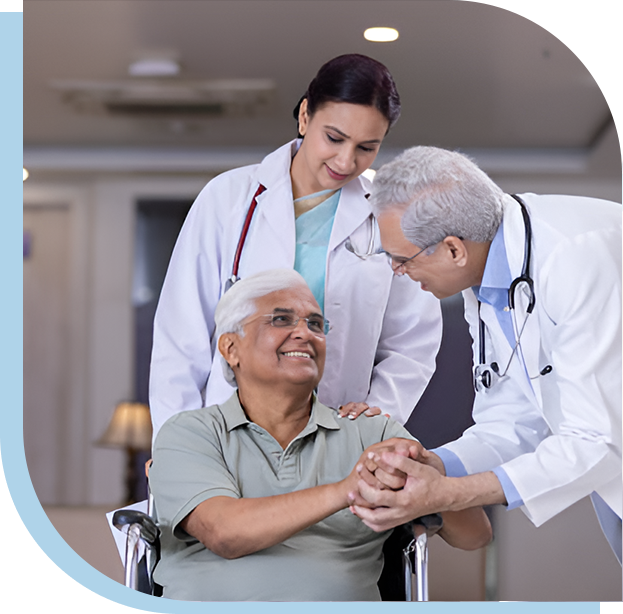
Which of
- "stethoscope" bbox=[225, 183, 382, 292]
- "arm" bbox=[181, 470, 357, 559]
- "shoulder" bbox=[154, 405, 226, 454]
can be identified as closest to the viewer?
"arm" bbox=[181, 470, 357, 559]

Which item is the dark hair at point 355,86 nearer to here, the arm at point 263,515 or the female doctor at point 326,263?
the female doctor at point 326,263

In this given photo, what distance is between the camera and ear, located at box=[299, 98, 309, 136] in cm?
231

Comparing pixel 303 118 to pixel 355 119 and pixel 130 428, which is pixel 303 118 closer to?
pixel 355 119

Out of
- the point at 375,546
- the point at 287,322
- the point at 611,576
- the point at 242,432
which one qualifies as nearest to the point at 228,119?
the point at 287,322

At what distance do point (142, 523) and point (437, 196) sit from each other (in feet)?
3.58

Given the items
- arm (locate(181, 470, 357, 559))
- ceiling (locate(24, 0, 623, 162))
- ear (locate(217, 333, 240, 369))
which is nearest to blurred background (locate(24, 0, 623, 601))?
ceiling (locate(24, 0, 623, 162))

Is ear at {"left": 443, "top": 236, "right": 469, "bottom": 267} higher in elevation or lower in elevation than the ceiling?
lower

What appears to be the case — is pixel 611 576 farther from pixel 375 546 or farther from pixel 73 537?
pixel 73 537

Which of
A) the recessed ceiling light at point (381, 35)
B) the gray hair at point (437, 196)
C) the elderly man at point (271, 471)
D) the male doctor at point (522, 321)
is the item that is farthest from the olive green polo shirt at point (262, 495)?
the recessed ceiling light at point (381, 35)

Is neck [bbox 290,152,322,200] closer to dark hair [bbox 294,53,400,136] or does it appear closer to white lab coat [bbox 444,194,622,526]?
dark hair [bbox 294,53,400,136]

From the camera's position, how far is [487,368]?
2.29m

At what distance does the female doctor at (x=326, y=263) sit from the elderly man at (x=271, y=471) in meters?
0.05

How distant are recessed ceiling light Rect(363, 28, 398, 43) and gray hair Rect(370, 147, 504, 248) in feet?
1.04

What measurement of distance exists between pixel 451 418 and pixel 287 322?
489 mm
